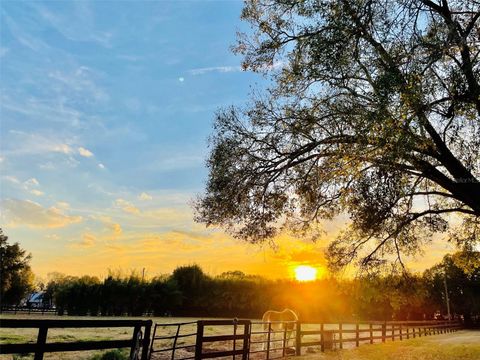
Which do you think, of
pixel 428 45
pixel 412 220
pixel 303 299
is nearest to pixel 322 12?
pixel 428 45

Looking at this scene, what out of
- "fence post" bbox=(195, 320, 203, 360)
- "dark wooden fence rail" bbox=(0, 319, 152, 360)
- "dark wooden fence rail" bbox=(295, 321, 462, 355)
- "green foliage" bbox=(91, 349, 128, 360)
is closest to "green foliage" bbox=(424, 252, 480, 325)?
"dark wooden fence rail" bbox=(295, 321, 462, 355)

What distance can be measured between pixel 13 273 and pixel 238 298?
97.5 ft

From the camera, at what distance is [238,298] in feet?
184

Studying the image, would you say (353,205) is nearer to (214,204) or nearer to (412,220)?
(412,220)

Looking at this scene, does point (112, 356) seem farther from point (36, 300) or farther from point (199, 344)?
point (36, 300)

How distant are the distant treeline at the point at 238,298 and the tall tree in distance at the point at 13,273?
5.71 metres

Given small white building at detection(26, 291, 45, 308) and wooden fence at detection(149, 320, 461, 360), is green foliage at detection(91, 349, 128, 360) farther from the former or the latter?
small white building at detection(26, 291, 45, 308)

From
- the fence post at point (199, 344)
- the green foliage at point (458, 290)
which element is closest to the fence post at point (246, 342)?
the fence post at point (199, 344)

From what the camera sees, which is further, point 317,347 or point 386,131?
point 317,347

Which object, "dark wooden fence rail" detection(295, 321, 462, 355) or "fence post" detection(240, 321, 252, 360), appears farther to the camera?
"dark wooden fence rail" detection(295, 321, 462, 355)

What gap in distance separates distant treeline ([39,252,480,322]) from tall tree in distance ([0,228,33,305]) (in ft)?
18.7

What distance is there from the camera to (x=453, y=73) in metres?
8.13

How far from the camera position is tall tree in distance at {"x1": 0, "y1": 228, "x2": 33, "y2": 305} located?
53.3 metres

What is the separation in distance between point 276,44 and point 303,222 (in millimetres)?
5033
